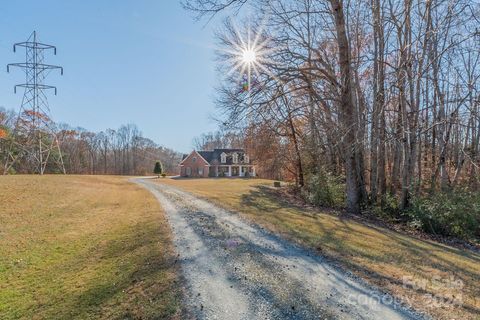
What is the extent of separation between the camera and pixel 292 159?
23.0 m

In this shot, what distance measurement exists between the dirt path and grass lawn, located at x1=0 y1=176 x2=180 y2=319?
1.48ft

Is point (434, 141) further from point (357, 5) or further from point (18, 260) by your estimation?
point (18, 260)

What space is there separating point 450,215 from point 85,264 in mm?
12192

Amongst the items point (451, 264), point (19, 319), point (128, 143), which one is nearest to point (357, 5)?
point (451, 264)

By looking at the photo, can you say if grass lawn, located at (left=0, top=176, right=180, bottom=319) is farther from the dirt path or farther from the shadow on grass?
the dirt path

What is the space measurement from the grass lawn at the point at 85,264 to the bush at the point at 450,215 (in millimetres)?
9738

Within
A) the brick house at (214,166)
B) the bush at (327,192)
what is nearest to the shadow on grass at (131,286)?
the bush at (327,192)

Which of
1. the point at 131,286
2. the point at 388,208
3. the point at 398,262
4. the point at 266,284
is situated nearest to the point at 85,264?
the point at 131,286

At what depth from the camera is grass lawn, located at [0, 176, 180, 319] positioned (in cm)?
432

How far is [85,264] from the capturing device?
6.47 metres

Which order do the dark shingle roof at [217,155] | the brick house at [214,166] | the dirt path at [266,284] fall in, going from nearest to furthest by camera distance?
1. the dirt path at [266,284]
2. the brick house at [214,166]
3. the dark shingle roof at [217,155]

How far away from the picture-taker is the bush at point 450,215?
10664 mm

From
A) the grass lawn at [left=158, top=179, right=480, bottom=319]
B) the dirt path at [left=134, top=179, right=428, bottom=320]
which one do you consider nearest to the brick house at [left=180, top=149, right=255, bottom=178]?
the grass lawn at [left=158, top=179, right=480, bottom=319]

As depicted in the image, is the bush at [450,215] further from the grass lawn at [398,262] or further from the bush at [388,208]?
the grass lawn at [398,262]
